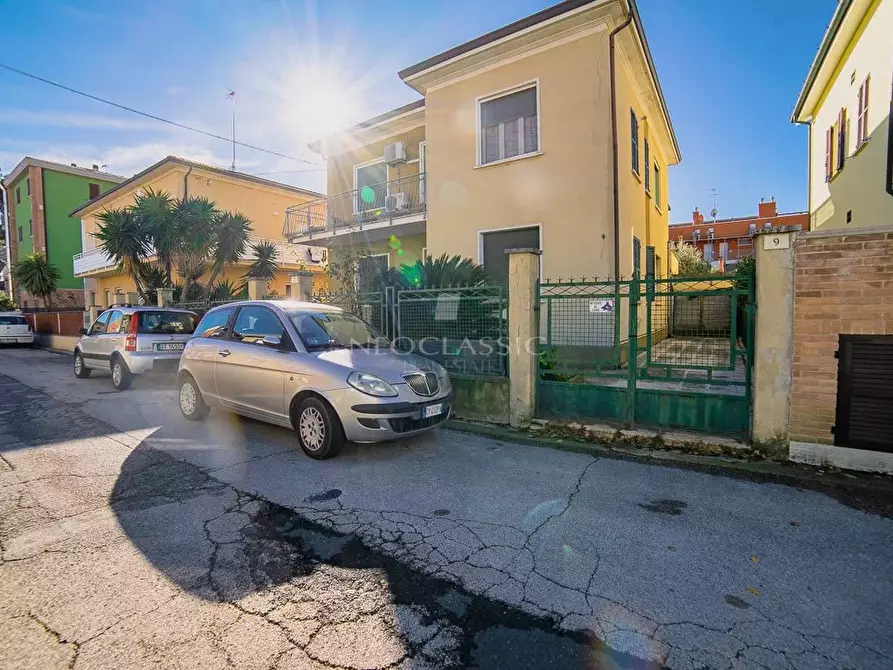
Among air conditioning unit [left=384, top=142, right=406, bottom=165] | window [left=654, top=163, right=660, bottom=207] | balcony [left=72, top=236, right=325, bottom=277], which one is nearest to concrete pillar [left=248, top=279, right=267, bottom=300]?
balcony [left=72, top=236, right=325, bottom=277]

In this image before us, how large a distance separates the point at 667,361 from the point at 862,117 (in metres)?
8.96

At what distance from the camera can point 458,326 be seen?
668 centimetres

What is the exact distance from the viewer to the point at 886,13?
8234mm

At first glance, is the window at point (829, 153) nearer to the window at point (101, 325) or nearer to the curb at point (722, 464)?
the curb at point (722, 464)

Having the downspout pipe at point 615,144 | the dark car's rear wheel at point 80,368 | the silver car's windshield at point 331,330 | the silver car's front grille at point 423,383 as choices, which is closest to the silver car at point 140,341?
the dark car's rear wheel at point 80,368

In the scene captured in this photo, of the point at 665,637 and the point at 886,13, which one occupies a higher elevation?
the point at 886,13

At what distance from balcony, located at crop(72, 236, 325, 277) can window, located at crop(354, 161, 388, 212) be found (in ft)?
10.5

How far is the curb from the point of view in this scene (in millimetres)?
4102

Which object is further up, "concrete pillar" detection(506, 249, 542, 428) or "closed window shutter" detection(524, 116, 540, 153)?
"closed window shutter" detection(524, 116, 540, 153)

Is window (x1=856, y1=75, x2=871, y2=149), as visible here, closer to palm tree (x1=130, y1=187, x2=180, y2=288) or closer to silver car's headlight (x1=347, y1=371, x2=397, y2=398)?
silver car's headlight (x1=347, y1=371, x2=397, y2=398)

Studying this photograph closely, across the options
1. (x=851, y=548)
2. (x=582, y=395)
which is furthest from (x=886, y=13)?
(x=851, y=548)

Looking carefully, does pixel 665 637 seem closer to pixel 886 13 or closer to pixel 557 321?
pixel 557 321

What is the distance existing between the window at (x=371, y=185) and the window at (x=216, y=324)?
26.7 feet

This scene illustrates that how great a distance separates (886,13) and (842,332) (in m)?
8.12
